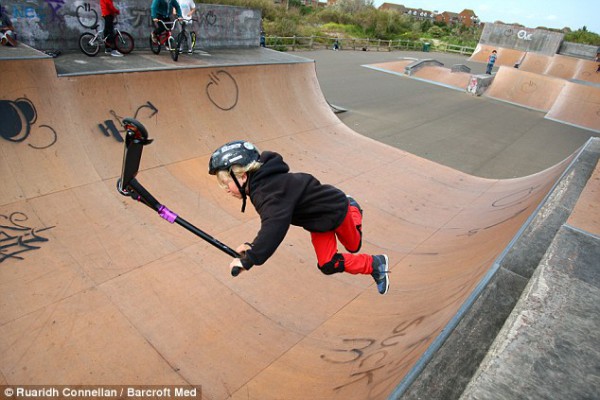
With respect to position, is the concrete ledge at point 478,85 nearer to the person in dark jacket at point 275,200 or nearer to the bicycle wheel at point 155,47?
the bicycle wheel at point 155,47

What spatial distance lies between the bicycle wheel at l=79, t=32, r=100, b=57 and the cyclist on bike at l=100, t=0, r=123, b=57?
12.4 inches

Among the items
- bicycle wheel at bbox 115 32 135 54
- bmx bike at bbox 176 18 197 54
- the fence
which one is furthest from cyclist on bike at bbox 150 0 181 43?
the fence

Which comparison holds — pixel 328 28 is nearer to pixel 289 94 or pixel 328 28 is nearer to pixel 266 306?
pixel 289 94

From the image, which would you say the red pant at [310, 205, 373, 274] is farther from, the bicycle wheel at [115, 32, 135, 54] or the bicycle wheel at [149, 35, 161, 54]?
the bicycle wheel at [149, 35, 161, 54]

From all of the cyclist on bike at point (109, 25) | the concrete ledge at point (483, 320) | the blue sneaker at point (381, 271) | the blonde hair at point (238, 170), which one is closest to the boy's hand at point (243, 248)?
the blonde hair at point (238, 170)

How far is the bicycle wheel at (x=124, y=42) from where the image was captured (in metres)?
7.82

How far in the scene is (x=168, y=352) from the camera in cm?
316

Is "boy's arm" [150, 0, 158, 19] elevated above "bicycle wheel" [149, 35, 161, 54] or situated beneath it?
elevated above

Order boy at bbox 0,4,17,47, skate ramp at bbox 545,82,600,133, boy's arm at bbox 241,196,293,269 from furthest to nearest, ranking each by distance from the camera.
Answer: skate ramp at bbox 545,82,600,133
boy at bbox 0,4,17,47
boy's arm at bbox 241,196,293,269

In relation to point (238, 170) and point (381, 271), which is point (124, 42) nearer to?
point (238, 170)

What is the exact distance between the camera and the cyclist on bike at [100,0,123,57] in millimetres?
7227

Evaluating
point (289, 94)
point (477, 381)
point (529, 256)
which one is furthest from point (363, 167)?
point (477, 381)

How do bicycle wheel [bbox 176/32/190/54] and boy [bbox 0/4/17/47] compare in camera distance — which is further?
bicycle wheel [bbox 176/32/190/54]

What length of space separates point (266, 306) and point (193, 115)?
4469mm
